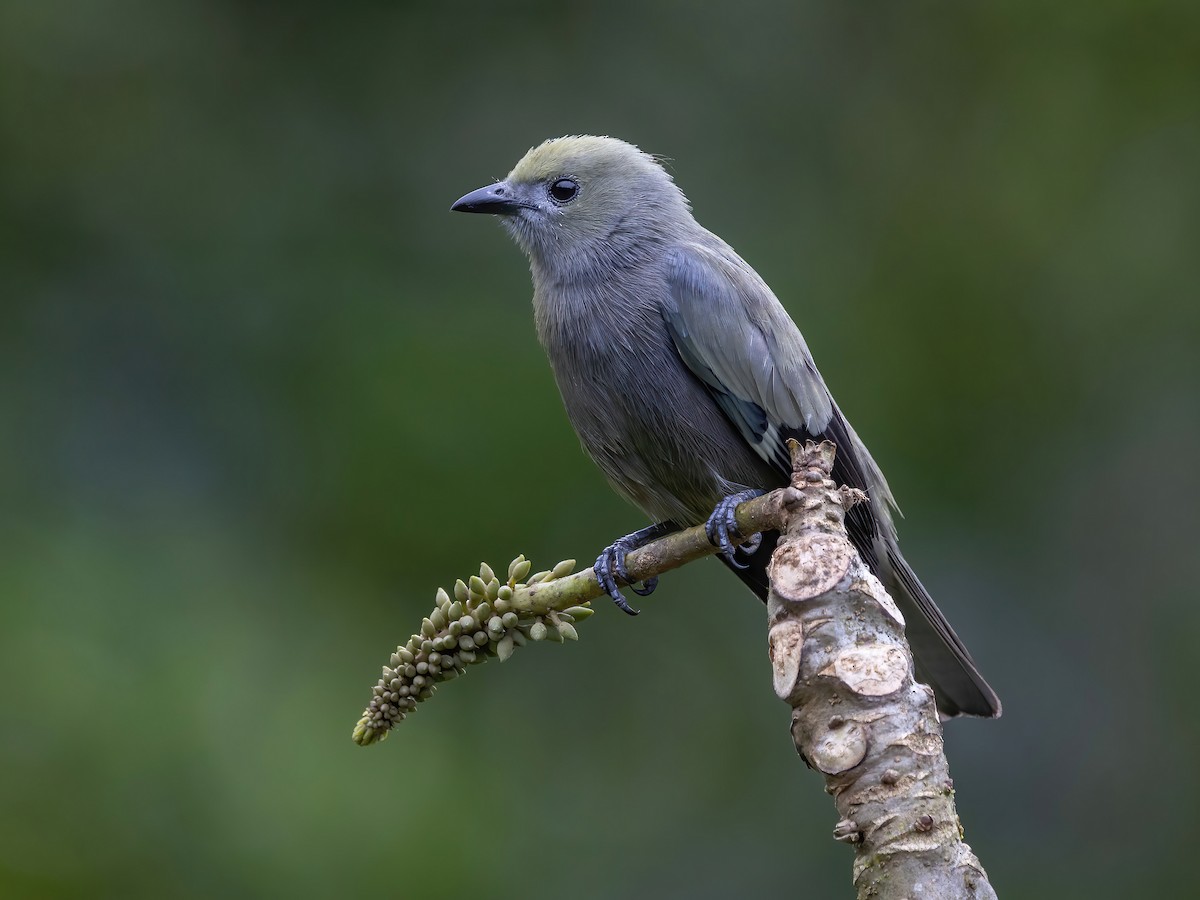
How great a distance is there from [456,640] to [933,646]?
6.03 ft

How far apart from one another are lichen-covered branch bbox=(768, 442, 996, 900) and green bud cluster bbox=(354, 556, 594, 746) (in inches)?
21.4

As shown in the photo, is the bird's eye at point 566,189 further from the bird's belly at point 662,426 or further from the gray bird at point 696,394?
the bird's belly at point 662,426

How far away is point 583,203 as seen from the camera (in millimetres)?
4422

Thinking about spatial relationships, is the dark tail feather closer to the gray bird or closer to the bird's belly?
the gray bird

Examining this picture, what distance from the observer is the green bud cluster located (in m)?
→ 2.54

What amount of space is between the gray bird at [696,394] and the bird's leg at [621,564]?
0.01m

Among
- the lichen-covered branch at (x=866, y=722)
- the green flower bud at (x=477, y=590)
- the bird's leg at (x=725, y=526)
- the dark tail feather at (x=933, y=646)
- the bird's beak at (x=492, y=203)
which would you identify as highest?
the bird's beak at (x=492, y=203)

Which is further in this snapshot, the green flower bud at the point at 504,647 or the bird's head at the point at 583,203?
the bird's head at the point at 583,203

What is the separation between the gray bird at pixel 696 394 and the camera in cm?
384

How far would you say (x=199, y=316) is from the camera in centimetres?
642

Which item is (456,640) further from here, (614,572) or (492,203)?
(492,203)

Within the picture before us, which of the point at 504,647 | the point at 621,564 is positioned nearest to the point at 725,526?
the point at 621,564

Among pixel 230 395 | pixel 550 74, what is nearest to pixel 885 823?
pixel 230 395

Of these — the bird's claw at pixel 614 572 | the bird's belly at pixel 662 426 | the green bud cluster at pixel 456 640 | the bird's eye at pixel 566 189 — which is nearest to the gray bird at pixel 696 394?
the bird's belly at pixel 662 426
